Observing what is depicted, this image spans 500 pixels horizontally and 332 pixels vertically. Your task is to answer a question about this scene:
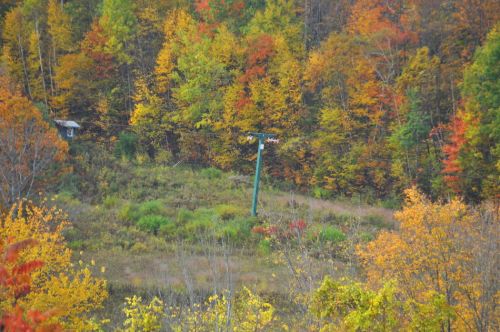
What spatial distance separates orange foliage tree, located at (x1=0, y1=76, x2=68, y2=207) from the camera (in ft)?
59.8

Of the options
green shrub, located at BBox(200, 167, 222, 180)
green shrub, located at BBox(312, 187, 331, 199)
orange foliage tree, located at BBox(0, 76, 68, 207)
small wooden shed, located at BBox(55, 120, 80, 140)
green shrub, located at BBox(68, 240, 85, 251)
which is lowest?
green shrub, located at BBox(312, 187, 331, 199)

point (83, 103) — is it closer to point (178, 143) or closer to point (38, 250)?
point (178, 143)

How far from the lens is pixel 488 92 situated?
81.3ft

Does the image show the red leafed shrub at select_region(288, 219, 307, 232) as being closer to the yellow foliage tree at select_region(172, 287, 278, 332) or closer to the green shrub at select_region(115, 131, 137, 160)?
the yellow foliage tree at select_region(172, 287, 278, 332)

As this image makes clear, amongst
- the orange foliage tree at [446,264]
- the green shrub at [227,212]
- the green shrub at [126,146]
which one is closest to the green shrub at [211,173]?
the green shrub at [126,146]

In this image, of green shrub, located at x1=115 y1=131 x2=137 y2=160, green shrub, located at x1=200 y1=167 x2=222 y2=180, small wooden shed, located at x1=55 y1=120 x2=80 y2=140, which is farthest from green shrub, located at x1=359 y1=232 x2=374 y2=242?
small wooden shed, located at x1=55 y1=120 x2=80 y2=140

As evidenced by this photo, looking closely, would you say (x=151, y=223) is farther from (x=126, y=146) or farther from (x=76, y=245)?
(x=126, y=146)

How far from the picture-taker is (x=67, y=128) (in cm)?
3559

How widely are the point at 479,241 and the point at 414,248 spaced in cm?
154

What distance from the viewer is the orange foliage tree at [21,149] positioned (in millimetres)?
18234

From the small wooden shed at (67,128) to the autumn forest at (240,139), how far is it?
0.34m

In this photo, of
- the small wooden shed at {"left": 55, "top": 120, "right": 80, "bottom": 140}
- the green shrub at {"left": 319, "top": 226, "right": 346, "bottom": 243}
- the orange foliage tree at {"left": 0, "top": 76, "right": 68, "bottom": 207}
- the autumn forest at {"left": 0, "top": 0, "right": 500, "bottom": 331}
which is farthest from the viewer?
the small wooden shed at {"left": 55, "top": 120, "right": 80, "bottom": 140}

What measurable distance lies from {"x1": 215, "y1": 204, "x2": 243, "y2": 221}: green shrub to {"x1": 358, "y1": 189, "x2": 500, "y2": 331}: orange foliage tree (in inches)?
483

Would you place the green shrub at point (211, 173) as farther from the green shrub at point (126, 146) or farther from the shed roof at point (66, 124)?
the shed roof at point (66, 124)
